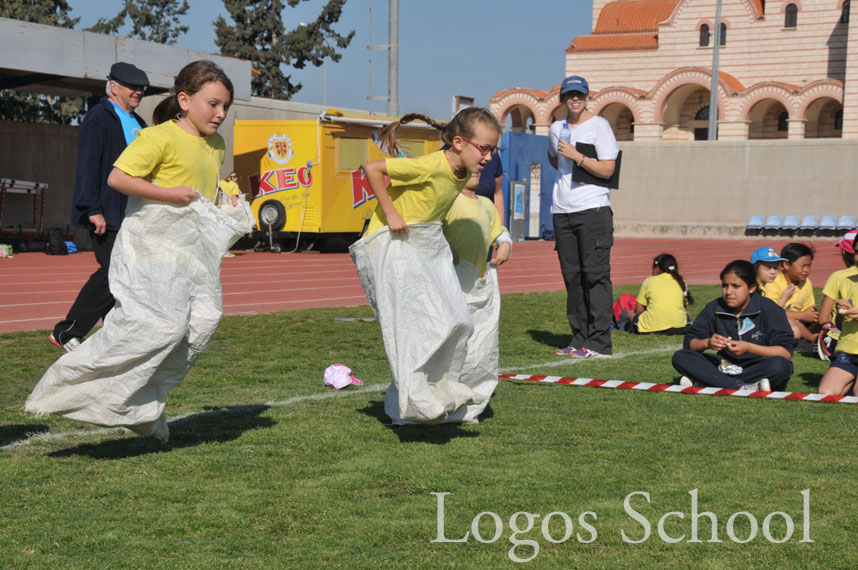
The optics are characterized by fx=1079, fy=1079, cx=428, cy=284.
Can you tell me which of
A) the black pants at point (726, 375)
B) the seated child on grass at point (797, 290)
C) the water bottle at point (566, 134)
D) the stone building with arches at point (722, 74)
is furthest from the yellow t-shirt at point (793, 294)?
the stone building with arches at point (722, 74)

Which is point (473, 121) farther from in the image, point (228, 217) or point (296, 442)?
point (296, 442)

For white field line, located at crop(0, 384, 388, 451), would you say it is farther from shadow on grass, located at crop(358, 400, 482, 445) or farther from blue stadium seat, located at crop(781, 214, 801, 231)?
blue stadium seat, located at crop(781, 214, 801, 231)

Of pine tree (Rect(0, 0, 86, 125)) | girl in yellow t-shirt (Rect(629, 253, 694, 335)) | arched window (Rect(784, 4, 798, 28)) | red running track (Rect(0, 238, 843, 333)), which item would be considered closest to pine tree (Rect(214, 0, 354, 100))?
pine tree (Rect(0, 0, 86, 125))

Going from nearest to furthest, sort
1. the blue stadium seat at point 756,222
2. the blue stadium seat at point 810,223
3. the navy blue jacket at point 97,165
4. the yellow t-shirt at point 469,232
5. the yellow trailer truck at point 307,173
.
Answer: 1. the yellow t-shirt at point 469,232
2. the navy blue jacket at point 97,165
3. the yellow trailer truck at point 307,173
4. the blue stadium seat at point 810,223
5. the blue stadium seat at point 756,222

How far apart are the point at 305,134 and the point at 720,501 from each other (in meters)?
19.8

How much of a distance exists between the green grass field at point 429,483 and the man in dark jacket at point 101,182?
2.10ft

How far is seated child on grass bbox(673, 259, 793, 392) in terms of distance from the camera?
278 inches

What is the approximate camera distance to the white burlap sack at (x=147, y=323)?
4.58 meters

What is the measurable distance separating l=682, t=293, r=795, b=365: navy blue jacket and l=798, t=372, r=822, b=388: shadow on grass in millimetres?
630

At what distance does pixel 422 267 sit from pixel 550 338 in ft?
16.7

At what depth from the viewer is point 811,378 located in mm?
7926

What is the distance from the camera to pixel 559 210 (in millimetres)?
9125

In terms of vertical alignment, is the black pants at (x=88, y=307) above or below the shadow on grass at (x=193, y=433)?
above

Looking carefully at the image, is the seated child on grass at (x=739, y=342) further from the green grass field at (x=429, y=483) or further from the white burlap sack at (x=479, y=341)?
the white burlap sack at (x=479, y=341)
